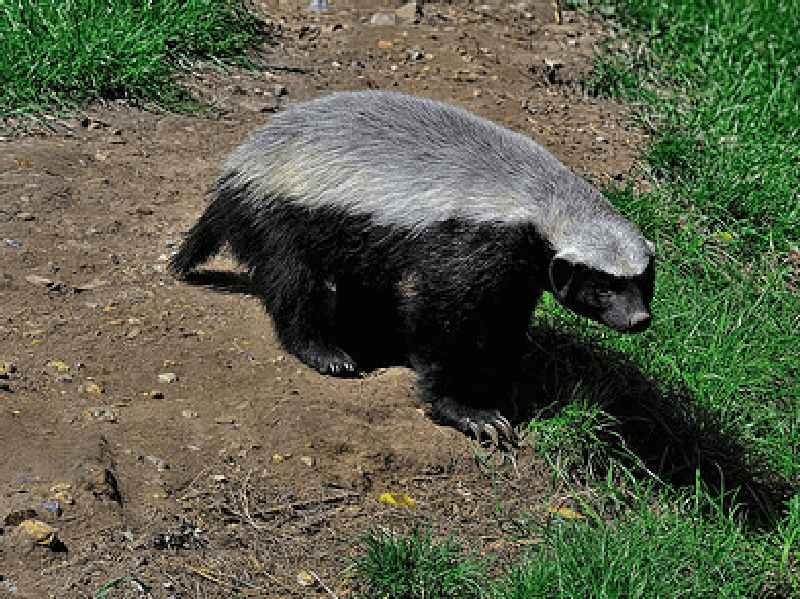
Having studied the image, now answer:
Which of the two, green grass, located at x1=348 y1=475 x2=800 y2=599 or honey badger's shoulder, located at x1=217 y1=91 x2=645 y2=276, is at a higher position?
honey badger's shoulder, located at x1=217 y1=91 x2=645 y2=276

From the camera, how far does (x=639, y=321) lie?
148 inches

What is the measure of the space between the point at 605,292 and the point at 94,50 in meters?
3.70

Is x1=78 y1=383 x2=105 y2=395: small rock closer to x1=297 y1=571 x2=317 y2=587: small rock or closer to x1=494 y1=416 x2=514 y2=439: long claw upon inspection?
x1=297 y1=571 x2=317 y2=587: small rock

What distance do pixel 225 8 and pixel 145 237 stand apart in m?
2.30

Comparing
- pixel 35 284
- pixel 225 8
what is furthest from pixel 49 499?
pixel 225 8

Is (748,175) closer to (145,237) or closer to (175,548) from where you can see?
(145,237)

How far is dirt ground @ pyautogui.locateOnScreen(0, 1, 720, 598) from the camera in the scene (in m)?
3.29

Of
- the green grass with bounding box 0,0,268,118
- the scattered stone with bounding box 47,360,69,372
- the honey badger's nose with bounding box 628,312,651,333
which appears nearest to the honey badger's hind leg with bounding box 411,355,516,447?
the honey badger's nose with bounding box 628,312,651,333

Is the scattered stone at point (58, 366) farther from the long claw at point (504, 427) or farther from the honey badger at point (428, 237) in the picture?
the long claw at point (504, 427)

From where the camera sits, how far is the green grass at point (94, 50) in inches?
231

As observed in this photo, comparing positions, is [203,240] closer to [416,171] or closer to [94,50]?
[416,171]

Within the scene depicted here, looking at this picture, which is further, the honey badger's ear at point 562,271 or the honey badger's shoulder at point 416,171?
the honey badger's shoulder at point 416,171

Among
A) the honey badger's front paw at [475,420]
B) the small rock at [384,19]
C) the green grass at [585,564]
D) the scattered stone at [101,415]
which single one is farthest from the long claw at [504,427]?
the small rock at [384,19]

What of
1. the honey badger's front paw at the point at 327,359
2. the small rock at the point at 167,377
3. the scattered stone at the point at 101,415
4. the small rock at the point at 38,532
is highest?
the small rock at the point at 38,532
